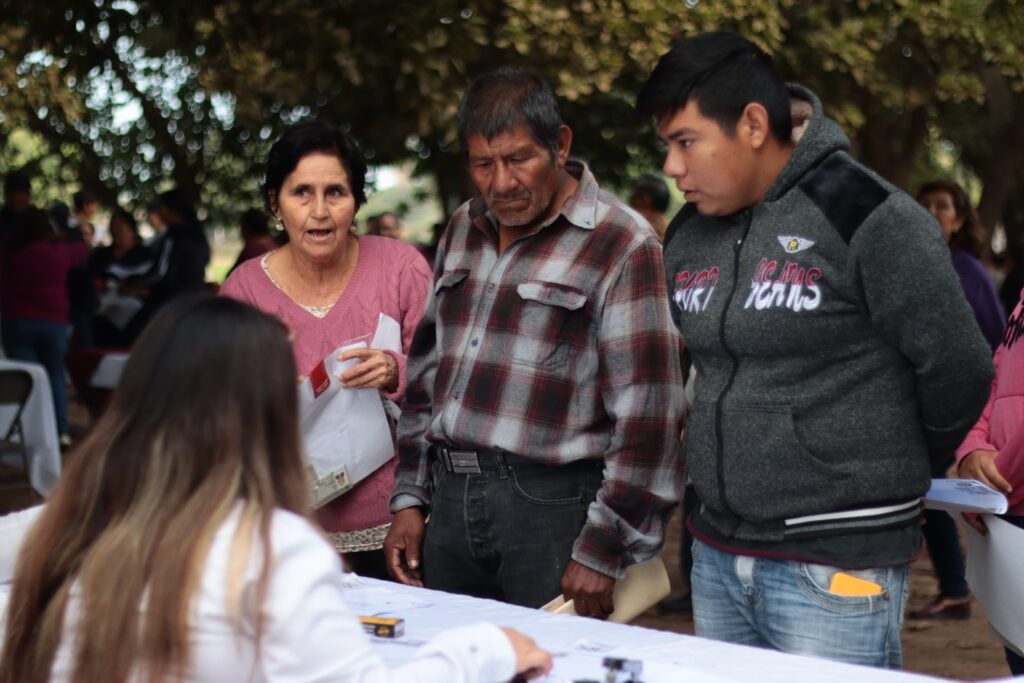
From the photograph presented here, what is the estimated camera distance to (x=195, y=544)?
1.79 meters

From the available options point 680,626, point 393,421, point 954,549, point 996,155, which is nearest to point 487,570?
point 393,421

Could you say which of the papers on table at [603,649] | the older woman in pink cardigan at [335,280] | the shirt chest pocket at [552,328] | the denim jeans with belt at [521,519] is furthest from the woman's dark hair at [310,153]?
the papers on table at [603,649]

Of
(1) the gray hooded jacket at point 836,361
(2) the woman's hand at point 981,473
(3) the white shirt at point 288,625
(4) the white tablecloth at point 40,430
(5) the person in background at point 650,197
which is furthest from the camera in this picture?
(4) the white tablecloth at point 40,430

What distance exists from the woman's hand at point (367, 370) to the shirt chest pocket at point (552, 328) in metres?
0.43

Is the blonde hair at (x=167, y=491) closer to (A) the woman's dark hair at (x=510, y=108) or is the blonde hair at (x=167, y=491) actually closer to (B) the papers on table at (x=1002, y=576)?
(A) the woman's dark hair at (x=510, y=108)

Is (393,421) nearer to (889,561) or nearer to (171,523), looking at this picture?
(889,561)

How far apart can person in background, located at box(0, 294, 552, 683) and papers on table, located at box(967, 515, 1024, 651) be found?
1.31 metres

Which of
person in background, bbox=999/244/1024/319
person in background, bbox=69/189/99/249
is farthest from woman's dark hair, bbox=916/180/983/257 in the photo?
person in background, bbox=69/189/99/249

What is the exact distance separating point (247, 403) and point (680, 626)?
4.55 m

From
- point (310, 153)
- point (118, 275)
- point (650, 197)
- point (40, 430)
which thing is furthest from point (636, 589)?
point (118, 275)

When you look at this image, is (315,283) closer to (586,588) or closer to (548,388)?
(548,388)

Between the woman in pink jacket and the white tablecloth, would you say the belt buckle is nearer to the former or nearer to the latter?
the woman in pink jacket

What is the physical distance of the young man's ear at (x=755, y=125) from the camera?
2.60 metres

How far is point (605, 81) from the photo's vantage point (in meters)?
8.34
